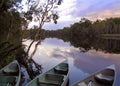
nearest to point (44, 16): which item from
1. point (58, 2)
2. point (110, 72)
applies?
point (58, 2)

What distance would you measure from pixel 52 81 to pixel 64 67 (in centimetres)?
262

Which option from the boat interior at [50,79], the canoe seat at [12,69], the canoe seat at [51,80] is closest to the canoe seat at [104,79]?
the boat interior at [50,79]

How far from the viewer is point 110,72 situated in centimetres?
1422

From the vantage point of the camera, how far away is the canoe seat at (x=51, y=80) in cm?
1241

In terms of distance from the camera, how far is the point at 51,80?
1299cm

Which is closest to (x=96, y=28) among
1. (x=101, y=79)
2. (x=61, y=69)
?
(x=61, y=69)

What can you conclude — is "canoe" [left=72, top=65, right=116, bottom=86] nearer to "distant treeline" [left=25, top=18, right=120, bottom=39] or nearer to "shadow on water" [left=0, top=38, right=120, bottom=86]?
"shadow on water" [left=0, top=38, right=120, bottom=86]

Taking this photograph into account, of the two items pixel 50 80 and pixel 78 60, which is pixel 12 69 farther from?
pixel 78 60

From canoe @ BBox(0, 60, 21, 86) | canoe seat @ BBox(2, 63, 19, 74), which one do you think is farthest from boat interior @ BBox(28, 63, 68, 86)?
canoe seat @ BBox(2, 63, 19, 74)

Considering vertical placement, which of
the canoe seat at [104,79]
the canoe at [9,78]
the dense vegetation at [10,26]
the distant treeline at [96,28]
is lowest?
the distant treeline at [96,28]

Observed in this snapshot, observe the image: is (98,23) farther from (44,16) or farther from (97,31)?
(44,16)

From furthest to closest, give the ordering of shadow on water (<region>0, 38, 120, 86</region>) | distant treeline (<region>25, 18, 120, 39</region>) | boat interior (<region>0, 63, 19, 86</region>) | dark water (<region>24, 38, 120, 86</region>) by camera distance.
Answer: distant treeline (<region>25, 18, 120, 39</region>) → dark water (<region>24, 38, 120, 86</region>) → shadow on water (<region>0, 38, 120, 86</region>) → boat interior (<region>0, 63, 19, 86</region>)

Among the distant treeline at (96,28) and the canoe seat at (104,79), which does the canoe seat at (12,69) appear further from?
the distant treeline at (96,28)

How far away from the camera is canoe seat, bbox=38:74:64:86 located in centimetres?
1241
